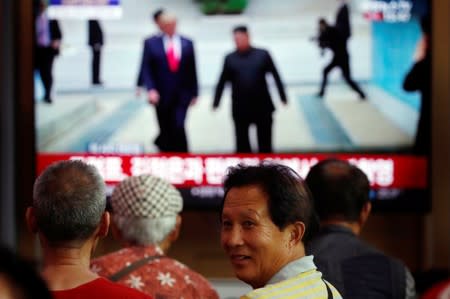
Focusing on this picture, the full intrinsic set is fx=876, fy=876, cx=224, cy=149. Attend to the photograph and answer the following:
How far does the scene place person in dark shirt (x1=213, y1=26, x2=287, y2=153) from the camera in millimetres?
4574

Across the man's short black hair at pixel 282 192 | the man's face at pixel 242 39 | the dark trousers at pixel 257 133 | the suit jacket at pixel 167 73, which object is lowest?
the dark trousers at pixel 257 133

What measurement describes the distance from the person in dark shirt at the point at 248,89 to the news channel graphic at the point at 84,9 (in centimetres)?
65

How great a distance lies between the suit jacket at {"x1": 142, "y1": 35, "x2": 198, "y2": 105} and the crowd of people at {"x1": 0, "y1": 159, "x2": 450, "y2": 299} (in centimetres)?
212

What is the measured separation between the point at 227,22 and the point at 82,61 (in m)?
0.79

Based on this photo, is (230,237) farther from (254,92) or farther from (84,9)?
(84,9)

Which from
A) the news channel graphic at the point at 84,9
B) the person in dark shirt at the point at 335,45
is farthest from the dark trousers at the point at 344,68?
the news channel graphic at the point at 84,9

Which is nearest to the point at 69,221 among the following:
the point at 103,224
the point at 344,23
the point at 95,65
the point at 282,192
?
the point at 103,224

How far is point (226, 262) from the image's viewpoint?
4.81 meters

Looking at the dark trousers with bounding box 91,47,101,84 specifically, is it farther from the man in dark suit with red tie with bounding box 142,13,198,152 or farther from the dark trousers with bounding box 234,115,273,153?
the dark trousers with bounding box 234,115,273,153

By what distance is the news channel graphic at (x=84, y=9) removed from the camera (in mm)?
4613

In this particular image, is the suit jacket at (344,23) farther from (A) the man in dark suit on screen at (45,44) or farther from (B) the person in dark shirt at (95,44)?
(A) the man in dark suit on screen at (45,44)

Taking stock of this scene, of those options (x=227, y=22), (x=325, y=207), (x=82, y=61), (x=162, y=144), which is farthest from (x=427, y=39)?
(x=325, y=207)

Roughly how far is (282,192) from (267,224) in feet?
0.22

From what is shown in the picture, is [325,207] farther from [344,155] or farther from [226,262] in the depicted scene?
[226,262]
